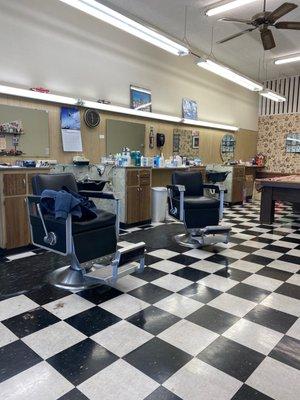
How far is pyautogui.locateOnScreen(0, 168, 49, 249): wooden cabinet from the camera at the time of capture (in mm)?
3168

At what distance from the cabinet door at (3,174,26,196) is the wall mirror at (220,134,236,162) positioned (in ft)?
17.8

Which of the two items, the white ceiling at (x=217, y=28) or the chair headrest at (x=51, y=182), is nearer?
the chair headrest at (x=51, y=182)

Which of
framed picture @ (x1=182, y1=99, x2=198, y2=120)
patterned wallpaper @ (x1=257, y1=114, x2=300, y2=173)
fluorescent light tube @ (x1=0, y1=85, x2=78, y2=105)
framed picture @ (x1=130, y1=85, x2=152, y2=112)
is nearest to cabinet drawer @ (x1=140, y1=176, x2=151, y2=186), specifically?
framed picture @ (x1=130, y1=85, x2=152, y2=112)

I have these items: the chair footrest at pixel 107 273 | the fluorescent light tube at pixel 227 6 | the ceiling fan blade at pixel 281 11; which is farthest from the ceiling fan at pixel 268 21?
the chair footrest at pixel 107 273

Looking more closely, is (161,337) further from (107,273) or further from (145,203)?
(145,203)

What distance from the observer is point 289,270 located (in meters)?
2.91

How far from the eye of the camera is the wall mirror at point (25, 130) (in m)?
3.67

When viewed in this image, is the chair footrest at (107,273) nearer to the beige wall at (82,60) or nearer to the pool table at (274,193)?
the beige wall at (82,60)

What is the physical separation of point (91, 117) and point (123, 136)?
722 millimetres

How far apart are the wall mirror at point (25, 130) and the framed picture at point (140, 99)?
170 centimetres

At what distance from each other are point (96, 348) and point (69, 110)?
3.52 metres

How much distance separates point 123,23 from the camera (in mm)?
3379

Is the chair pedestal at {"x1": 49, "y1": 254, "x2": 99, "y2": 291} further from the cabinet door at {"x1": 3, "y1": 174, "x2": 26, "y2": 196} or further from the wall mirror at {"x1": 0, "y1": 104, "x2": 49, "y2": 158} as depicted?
the wall mirror at {"x1": 0, "y1": 104, "x2": 49, "y2": 158}

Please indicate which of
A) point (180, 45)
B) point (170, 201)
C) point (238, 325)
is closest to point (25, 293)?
point (238, 325)
